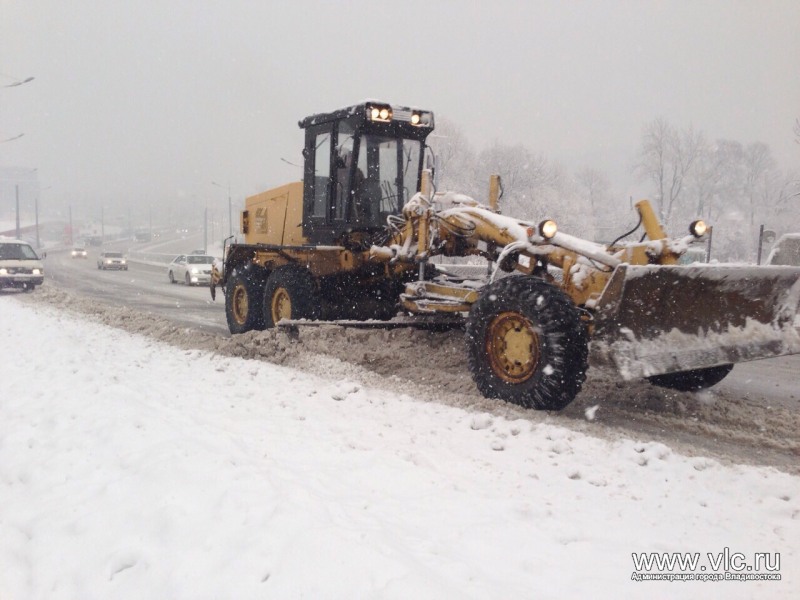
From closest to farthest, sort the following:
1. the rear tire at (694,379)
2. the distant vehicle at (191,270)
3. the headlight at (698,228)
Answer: the headlight at (698,228) < the rear tire at (694,379) < the distant vehicle at (191,270)

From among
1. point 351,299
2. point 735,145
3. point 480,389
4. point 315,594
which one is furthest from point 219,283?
point 735,145

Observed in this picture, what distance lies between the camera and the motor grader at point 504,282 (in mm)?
5691

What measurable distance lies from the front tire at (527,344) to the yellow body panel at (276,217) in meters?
4.92

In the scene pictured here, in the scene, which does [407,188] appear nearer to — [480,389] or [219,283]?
[480,389]

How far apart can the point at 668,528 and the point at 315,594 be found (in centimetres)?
198

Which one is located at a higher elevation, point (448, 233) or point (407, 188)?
point (407, 188)

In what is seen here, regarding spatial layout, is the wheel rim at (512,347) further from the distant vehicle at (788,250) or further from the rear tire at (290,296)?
the distant vehicle at (788,250)

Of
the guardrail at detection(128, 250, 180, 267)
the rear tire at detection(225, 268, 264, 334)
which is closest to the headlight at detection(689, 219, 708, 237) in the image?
the rear tire at detection(225, 268, 264, 334)

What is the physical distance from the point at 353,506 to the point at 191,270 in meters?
24.8

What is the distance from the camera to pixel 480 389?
6477 millimetres

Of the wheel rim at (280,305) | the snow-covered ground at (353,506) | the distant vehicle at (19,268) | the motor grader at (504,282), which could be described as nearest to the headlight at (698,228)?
the motor grader at (504,282)

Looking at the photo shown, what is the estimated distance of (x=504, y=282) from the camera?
630 centimetres

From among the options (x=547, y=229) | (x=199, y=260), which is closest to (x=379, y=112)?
(x=547, y=229)

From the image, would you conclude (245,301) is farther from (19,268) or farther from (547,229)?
(19,268)
